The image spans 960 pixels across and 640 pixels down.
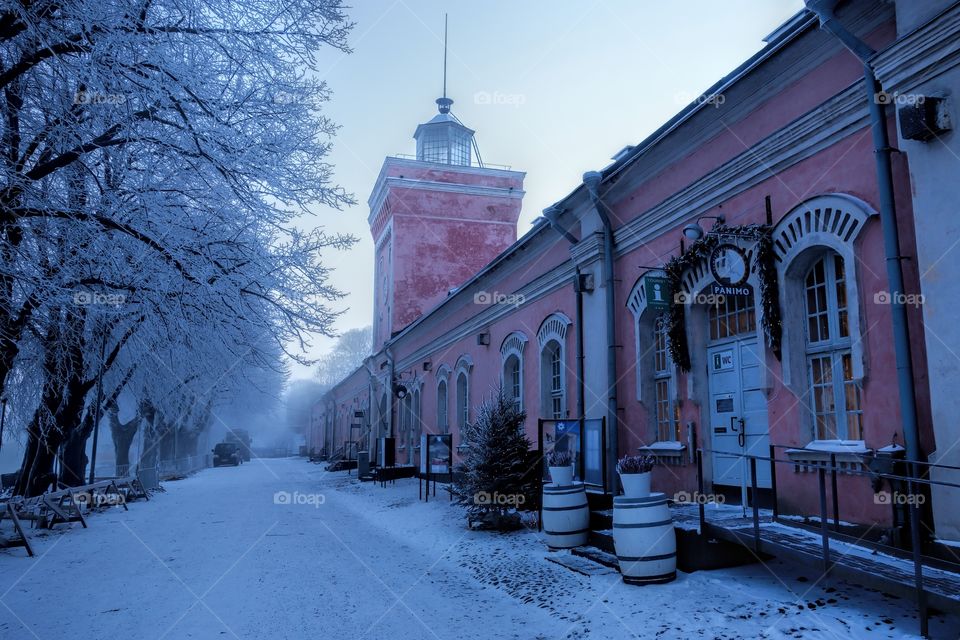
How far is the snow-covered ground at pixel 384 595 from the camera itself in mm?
5363

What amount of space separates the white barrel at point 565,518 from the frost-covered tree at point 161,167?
12.6ft

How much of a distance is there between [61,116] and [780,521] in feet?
26.3

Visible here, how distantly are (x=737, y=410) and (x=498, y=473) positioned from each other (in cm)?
404

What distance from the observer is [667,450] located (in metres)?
9.15

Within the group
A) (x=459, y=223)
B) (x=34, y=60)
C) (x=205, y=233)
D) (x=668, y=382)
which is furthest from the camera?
(x=459, y=223)

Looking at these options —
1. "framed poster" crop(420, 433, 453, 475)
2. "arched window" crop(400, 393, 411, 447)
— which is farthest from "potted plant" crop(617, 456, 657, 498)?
"arched window" crop(400, 393, 411, 447)

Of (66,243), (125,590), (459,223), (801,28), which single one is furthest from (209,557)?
(459,223)

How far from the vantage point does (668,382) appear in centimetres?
951

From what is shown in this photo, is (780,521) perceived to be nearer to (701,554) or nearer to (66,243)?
(701,554)

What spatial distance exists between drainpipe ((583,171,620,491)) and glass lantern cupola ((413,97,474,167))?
21.8 meters

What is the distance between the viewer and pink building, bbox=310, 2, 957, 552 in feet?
20.5

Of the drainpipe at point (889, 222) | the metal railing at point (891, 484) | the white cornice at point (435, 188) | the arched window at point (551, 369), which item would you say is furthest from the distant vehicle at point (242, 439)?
the drainpipe at point (889, 222)

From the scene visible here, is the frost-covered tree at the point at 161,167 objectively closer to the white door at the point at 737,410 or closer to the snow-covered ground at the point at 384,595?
the snow-covered ground at the point at 384,595

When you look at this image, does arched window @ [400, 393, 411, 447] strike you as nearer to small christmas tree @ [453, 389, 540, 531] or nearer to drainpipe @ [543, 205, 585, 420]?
drainpipe @ [543, 205, 585, 420]
